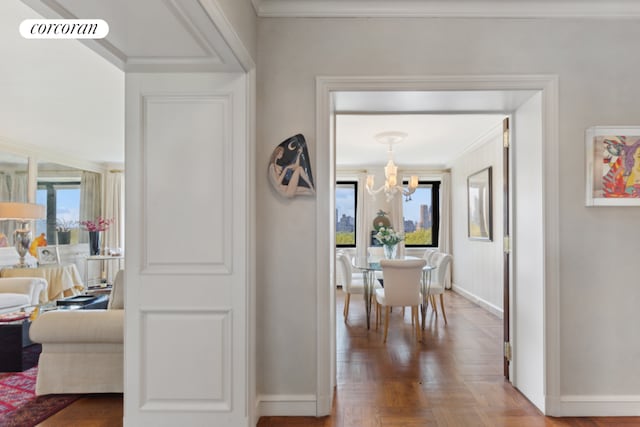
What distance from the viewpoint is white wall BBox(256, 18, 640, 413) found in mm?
2309

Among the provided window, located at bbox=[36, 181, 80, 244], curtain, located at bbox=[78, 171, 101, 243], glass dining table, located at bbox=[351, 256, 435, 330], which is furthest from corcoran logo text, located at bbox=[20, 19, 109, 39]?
curtain, located at bbox=[78, 171, 101, 243]

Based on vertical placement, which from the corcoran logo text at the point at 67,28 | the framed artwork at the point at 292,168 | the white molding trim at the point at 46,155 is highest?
the white molding trim at the point at 46,155

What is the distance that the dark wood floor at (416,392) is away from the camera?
2260 millimetres

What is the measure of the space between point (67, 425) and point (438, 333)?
343 cm

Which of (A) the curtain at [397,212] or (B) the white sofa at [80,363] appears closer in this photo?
(B) the white sofa at [80,363]

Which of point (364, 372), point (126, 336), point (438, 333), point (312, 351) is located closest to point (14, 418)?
point (126, 336)

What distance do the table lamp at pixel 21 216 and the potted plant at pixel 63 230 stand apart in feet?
4.29

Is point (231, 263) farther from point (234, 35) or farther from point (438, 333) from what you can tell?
point (438, 333)

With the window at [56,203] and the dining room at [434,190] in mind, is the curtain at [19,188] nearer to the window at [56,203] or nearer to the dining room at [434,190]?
the window at [56,203]

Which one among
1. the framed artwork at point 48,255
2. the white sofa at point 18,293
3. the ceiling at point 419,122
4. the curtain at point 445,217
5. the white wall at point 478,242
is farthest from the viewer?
the curtain at point 445,217

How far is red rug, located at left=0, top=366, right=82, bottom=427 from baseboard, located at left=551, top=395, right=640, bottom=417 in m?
3.28

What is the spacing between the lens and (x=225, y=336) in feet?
6.82

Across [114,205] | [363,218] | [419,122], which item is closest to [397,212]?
[363,218]

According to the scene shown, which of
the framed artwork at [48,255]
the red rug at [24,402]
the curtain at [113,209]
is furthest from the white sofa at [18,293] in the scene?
the curtain at [113,209]
